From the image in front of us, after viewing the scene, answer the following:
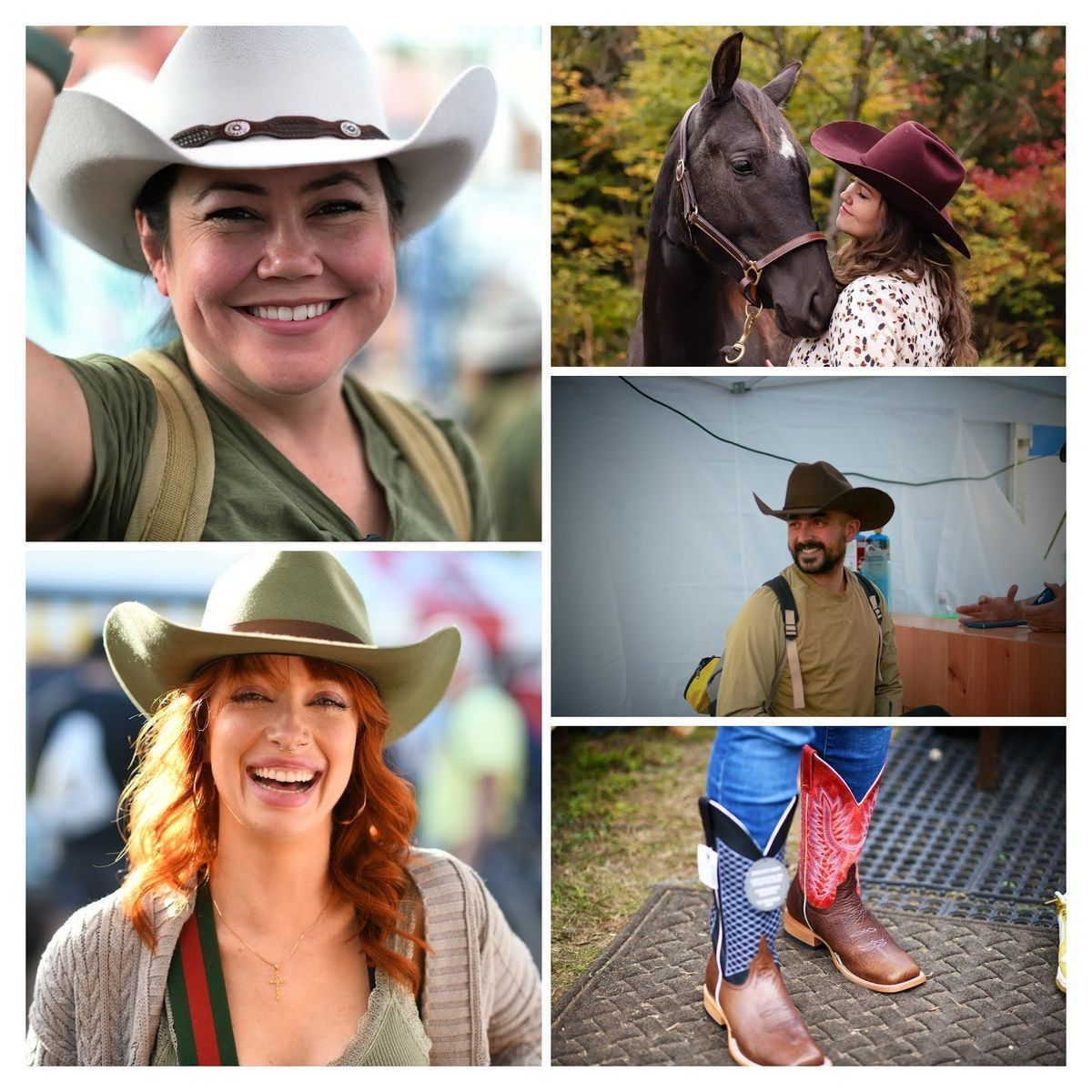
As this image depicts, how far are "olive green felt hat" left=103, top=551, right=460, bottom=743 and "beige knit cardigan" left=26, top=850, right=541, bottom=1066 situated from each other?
400 mm

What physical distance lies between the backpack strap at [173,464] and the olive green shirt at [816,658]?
3.68 feet

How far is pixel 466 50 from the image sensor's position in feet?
8.45

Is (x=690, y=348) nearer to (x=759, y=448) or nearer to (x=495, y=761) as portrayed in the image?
(x=759, y=448)

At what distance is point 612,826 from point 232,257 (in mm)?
2198

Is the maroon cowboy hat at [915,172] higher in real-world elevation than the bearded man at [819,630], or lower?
higher

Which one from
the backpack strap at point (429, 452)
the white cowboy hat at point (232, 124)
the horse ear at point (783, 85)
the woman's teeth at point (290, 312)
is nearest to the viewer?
the white cowboy hat at point (232, 124)

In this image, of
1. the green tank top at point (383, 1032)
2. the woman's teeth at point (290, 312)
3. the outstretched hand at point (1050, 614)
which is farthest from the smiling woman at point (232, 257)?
the outstretched hand at point (1050, 614)

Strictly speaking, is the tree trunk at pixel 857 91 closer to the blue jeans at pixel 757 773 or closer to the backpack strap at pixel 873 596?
the backpack strap at pixel 873 596

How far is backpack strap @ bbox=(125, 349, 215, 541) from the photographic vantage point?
2371 mm

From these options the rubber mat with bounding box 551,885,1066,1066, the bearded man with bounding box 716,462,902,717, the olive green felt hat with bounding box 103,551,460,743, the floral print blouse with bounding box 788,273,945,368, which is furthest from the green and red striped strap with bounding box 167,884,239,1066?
the floral print blouse with bounding box 788,273,945,368

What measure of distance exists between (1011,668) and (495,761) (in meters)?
1.10

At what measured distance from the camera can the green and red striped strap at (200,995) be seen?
240 centimetres

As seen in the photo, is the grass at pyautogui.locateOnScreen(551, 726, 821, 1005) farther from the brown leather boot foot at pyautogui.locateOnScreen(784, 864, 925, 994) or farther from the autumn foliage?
the autumn foliage

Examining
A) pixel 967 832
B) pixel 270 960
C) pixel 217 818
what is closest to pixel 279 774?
pixel 217 818
